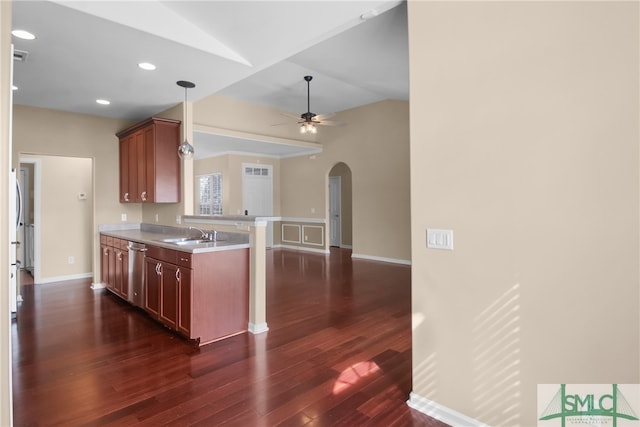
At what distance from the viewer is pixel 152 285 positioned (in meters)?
3.76

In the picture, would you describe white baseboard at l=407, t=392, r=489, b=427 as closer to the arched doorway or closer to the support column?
the support column

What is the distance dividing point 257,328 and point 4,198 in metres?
2.41

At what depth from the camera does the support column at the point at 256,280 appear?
3.49 meters

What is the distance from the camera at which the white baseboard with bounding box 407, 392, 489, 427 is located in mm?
1980

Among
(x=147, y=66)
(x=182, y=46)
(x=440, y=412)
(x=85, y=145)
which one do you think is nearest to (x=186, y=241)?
(x=147, y=66)

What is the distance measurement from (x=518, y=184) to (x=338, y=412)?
66.5 inches

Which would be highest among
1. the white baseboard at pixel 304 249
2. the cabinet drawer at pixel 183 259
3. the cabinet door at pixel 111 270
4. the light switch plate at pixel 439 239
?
the light switch plate at pixel 439 239

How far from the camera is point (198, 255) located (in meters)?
3.17

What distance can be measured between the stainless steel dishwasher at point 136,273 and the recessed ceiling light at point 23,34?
216 centimetres

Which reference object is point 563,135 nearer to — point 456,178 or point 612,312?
point 456,178

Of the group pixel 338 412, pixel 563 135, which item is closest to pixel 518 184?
pixel 563 135

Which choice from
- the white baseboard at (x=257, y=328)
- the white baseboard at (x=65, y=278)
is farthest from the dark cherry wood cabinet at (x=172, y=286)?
the white baseboard at (x=65, y=278)

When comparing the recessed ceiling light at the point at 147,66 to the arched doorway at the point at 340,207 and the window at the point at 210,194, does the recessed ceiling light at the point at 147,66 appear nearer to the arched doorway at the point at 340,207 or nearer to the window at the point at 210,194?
the window at the point at 210,194

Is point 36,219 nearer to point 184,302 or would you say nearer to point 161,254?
point 161,254
